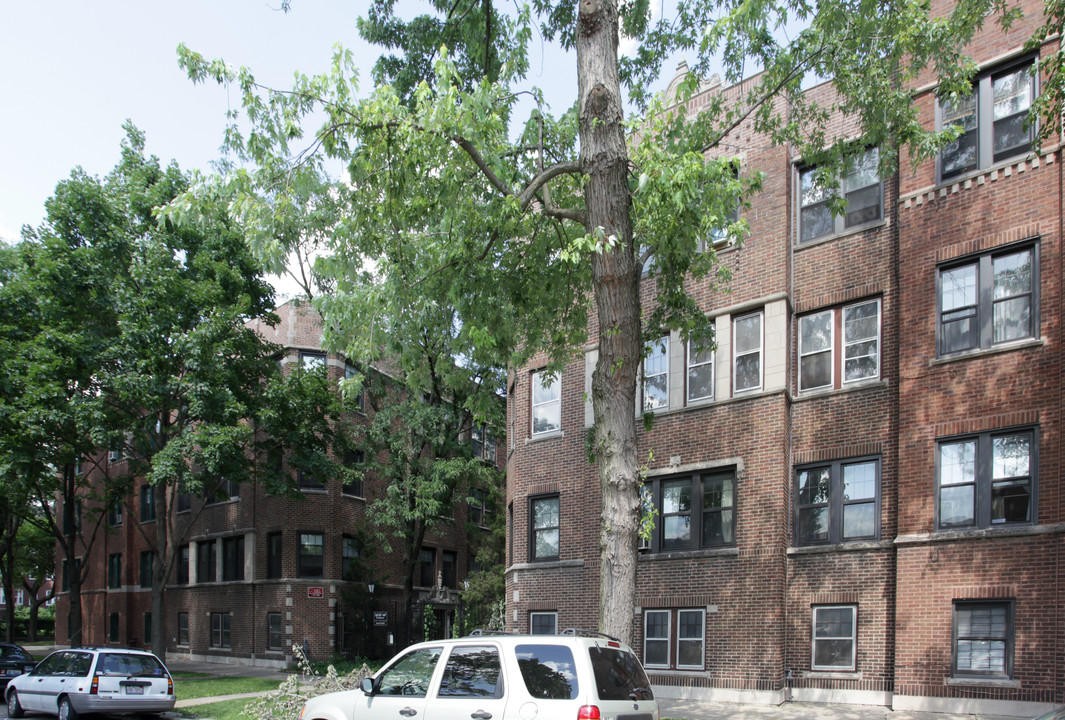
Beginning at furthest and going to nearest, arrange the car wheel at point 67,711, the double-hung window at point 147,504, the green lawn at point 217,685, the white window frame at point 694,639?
1. the double-hung window at point 147,504
2. the green lawn at point 217,685
3. the white window frame at point 694,639
4. the car wheel at point 67,711

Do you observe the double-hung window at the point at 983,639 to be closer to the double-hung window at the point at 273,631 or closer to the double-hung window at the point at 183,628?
the double-hung window at the point at 273,631

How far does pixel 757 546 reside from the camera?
16.8 meters

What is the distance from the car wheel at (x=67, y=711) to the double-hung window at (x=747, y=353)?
13774mm

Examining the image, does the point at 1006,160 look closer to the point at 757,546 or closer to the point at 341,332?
the point at 757,546

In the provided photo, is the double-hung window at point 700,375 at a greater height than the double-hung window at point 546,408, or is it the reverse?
the double-hung window at point 700,375

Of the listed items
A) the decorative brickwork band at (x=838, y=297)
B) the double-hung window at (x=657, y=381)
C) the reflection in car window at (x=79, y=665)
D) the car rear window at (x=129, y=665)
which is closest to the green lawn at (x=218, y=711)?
the car rear window at (x=129, y=665)

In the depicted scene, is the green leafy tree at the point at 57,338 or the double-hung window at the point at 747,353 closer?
the double-hung window at the point at 747,353

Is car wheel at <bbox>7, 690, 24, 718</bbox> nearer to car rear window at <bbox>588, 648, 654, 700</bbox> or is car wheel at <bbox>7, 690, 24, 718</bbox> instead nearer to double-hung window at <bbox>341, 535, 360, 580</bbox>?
car rear window at <bbox>588, 648, 654, 700</bbox>

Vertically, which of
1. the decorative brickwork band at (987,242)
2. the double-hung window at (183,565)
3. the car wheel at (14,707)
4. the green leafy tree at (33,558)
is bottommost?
the green leafy tree at (33,558)

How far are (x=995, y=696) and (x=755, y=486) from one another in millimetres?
5339

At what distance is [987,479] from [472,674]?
10052mm

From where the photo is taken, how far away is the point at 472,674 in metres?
8.49

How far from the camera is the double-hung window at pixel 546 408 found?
69.4 ft

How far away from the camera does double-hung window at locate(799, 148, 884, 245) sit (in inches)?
664
